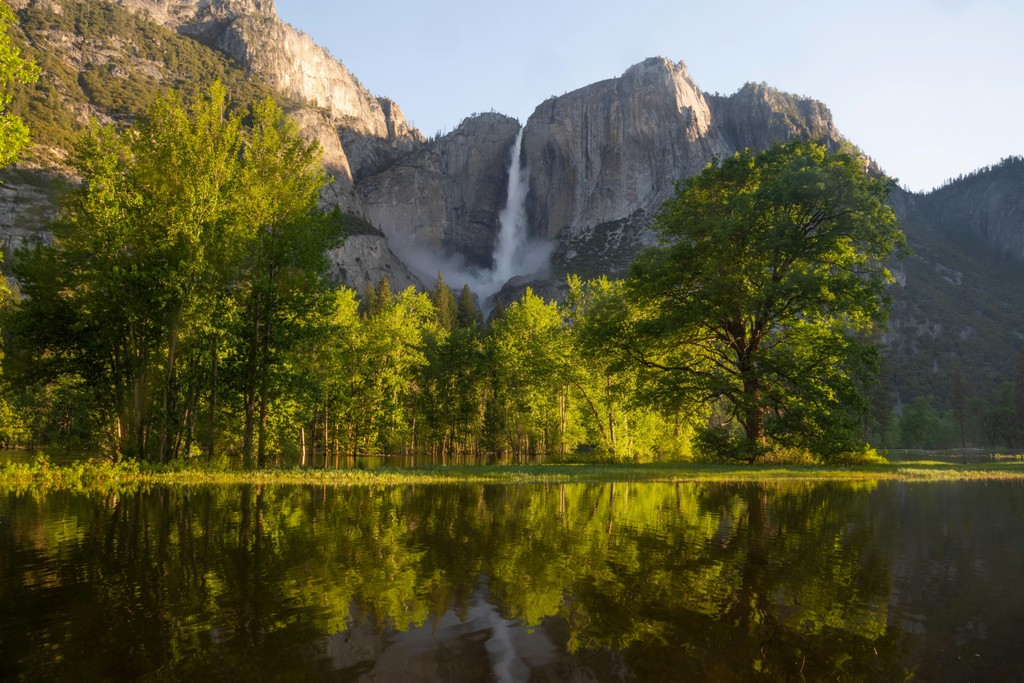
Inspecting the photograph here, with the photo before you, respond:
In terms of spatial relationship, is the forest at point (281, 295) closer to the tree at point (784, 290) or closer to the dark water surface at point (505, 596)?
the tree at point (784, 290)

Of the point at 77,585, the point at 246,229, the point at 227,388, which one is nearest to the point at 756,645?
the point at 77,585

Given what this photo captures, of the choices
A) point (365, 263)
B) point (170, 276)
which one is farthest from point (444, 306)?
point (170, 276)

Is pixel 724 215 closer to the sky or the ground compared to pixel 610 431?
closer to the sky

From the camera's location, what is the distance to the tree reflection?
192 inches

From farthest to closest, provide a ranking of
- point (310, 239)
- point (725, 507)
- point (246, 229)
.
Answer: point (310, 239) → point (246, 229) → point (725, 507)

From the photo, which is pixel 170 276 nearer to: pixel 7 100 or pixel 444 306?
pixel 7 100

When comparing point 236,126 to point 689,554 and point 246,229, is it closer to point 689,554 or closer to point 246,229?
point 246,229

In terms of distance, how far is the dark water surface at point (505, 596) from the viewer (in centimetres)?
484

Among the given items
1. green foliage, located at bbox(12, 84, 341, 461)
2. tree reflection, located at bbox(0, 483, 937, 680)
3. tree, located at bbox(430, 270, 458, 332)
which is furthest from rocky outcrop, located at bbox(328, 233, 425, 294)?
tree reflection, located at bbox(0, 483, 937, 680)

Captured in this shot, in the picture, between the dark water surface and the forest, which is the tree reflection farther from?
the forest

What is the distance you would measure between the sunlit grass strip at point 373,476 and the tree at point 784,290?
3.26 metres

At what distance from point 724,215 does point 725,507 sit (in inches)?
844

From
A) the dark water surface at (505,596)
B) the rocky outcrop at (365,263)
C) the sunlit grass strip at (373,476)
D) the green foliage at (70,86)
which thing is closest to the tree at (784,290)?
the sunlit grass strip at (373,476)

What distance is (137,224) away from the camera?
25.1 metres
